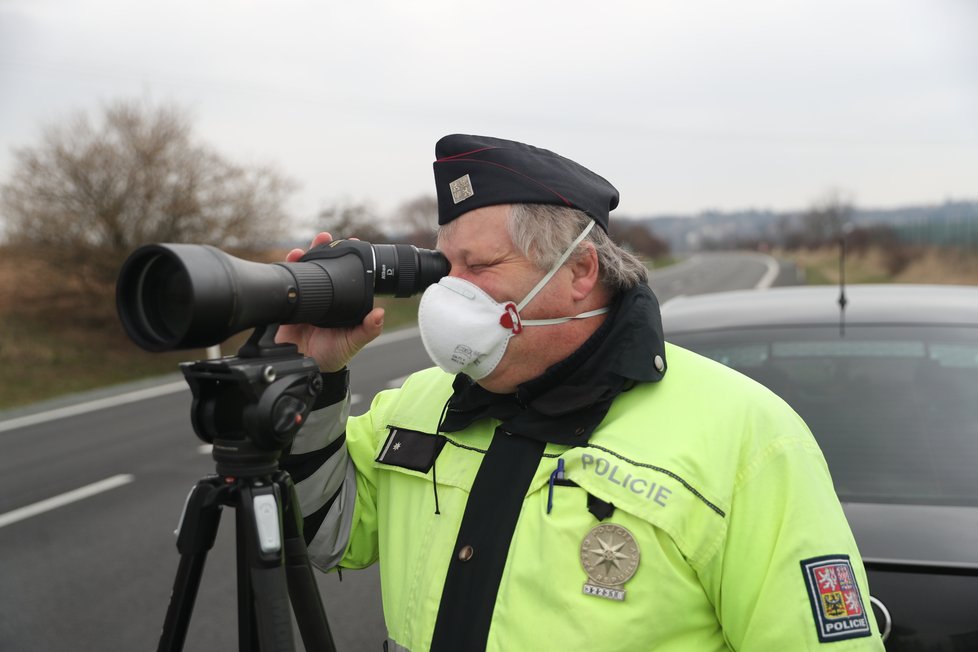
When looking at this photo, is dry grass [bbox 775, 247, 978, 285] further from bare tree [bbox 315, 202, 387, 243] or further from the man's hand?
the man's hand

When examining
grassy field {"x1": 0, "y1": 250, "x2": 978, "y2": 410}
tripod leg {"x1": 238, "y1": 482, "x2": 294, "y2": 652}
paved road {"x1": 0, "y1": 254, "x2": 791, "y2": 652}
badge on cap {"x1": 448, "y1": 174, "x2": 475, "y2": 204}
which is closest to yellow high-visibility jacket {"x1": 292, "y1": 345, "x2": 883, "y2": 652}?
tripod leg {"x1": 238, "y1": 482, "x2": 294, "y2": 652}

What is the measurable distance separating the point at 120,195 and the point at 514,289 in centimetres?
1575

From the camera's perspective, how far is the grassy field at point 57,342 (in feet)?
42.4

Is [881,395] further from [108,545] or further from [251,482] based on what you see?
[108,545]

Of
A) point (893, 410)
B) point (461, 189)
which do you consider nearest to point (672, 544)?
point (461, 189)

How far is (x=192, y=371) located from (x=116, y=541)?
4.19 m

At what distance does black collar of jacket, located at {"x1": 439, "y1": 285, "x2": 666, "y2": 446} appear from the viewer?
1548 millimetres

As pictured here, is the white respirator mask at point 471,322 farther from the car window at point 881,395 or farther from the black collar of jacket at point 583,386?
the car window at point 881,395

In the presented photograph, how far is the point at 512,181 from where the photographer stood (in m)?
1.67

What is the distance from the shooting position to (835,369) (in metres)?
2.65

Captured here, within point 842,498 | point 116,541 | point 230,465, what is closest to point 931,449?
point 842,498

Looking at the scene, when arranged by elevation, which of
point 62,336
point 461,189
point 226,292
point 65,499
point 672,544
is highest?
point 461,189

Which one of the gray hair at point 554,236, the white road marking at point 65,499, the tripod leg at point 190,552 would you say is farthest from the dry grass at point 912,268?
the tripod leg at point 190,552

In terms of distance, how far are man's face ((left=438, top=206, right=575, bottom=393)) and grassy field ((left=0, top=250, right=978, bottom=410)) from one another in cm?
1076
